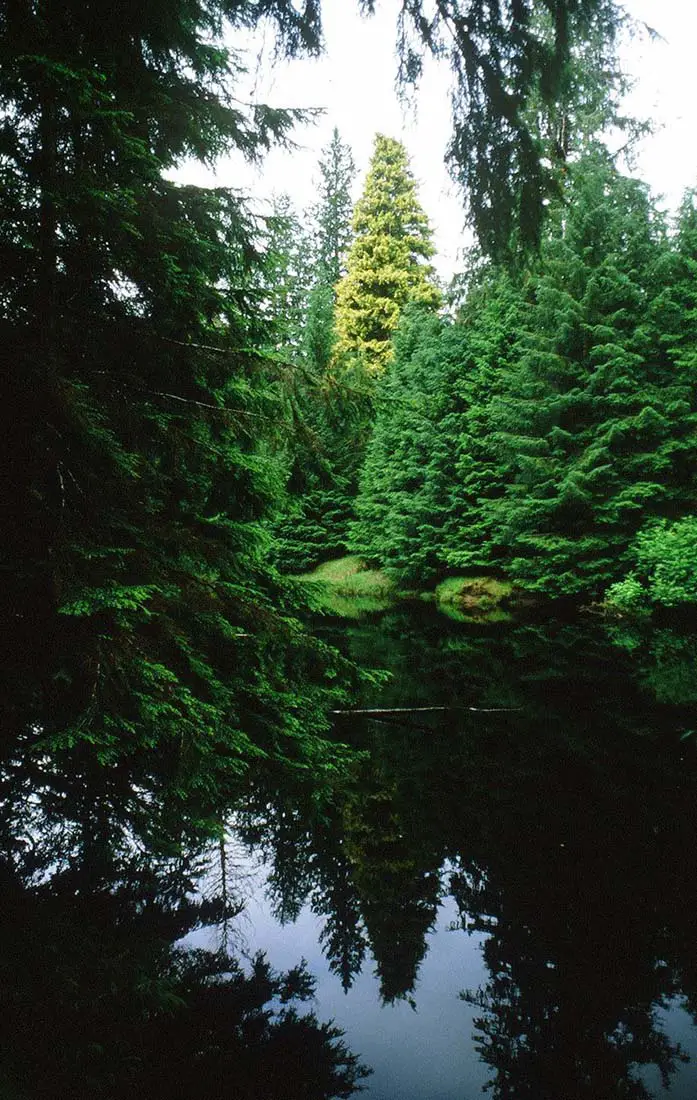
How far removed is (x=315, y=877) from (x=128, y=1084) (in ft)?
5.49

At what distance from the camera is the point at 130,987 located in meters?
2.51

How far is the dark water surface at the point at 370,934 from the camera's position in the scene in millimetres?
2256

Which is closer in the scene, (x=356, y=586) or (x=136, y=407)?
(x=136, y=407)

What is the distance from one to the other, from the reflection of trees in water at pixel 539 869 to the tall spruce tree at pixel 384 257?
939 inches

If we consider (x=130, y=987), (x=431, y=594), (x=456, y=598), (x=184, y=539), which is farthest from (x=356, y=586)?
(x=130, y=987)

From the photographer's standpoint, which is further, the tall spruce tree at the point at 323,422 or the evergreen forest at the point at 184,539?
the tall spruce tree at the point at 323,422

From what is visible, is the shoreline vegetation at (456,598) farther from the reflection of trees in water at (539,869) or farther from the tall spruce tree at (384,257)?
the tall spruce tree at (384,257)

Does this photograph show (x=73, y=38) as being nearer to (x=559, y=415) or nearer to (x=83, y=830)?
(x=83, y=830)

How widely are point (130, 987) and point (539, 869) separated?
237 centimetres

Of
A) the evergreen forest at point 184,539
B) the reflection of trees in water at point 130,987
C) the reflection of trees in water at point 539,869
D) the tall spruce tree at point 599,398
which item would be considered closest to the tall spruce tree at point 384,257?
the tall spruce tree at point 599,398

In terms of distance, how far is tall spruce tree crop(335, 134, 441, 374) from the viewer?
90.4 feet

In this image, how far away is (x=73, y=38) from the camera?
3.05 metres

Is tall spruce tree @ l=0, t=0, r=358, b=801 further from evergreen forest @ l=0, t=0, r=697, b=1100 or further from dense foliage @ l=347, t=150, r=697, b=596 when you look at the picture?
dense foliage @ l=347, t=150, r=697, b=596

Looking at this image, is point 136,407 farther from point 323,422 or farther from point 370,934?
point 370,934
